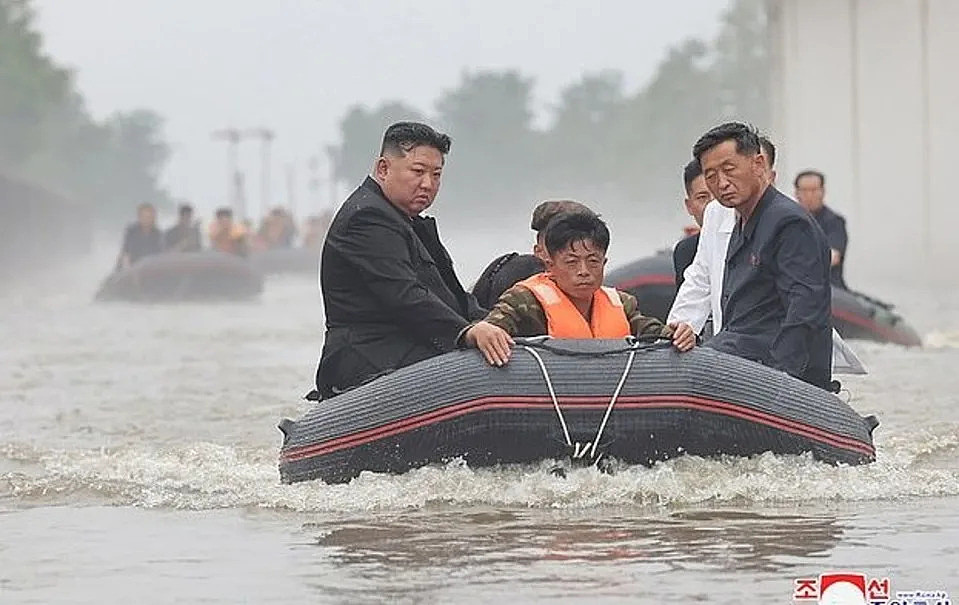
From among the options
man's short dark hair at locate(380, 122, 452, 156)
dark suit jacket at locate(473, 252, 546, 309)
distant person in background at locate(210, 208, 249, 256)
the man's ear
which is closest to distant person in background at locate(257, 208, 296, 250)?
distant person in background at locate(210, 208, 249, 256)

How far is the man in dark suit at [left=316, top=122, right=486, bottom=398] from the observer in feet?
30.0

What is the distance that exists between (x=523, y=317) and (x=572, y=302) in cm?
19

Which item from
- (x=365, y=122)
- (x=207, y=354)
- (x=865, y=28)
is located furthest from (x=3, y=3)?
(x=365, y=122)

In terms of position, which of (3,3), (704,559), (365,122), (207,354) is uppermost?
(365,122)

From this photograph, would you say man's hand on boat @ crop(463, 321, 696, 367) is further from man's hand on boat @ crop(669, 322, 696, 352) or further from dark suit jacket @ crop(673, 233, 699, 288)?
dark suit jacket @ crop(673, 233, 699, 288)

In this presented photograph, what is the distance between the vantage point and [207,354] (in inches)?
830

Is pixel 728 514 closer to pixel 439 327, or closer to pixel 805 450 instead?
pixel 805 450

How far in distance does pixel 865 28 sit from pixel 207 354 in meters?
24.8

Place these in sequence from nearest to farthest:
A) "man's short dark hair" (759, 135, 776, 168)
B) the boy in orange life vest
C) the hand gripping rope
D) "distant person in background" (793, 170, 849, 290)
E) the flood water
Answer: the flood water < the hand gripping rope < the boy in orange life vest < "man's short dark hair" (759, 135, 776, 168) < "distant person in background" (793, 170, 849, 290)

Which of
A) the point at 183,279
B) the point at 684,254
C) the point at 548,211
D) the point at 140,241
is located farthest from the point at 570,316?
the point at 140,241

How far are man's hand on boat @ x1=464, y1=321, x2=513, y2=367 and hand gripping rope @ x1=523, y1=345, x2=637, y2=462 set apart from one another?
0.30 ft

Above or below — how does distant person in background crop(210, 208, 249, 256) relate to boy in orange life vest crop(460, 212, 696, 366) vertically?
above

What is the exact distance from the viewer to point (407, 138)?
358 inches

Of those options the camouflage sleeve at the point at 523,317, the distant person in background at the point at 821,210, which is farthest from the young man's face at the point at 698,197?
the distant person in background at the point at 821,210
